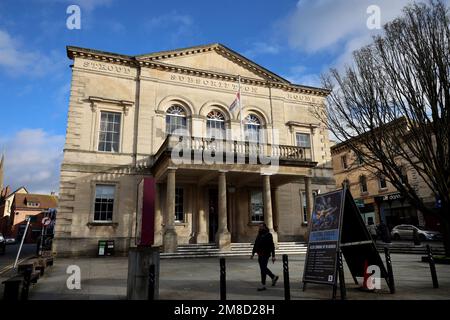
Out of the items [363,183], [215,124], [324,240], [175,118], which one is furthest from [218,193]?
[363,183]

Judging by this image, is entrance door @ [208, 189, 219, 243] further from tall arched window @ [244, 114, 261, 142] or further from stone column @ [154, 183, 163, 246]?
tall arched window @ [244, 114, 261, 142]

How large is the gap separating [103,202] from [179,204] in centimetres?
433

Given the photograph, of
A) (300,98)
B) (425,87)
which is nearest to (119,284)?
(425,87)

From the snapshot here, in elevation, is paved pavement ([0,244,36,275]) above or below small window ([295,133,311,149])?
below

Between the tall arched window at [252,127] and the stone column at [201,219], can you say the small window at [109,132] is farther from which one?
the tall arched window at [252,127]

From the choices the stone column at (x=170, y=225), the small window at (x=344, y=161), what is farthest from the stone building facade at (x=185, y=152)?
the small window at (x=344, y=161)

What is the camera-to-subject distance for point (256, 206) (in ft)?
70.1

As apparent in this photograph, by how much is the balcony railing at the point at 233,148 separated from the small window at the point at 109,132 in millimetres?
3283

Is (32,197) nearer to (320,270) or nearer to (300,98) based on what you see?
(300,98)

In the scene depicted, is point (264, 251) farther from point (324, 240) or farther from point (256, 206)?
point (256, 206)

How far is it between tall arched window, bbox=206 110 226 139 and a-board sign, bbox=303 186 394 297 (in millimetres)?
13759

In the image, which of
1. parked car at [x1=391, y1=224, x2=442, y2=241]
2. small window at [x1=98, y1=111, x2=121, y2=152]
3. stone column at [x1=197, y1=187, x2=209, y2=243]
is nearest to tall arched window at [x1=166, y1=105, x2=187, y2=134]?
small window at [x1=98, y1=111, x2=121, y2=152]

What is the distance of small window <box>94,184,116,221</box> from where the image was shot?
1800 cm

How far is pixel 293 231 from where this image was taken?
21.4 meters
